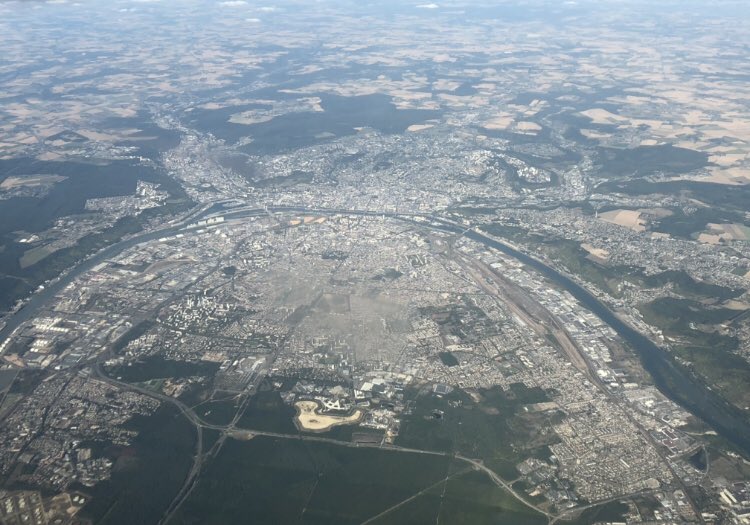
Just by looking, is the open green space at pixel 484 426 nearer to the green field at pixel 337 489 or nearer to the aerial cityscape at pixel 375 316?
the aerial cityscape at pixel 375 316

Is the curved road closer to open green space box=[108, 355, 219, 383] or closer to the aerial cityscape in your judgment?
the aerial cityscape

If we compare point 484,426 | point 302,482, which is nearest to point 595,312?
→ point 484,426

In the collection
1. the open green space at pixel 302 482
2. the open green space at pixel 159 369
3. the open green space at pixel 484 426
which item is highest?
the open green space at pixel 484 426

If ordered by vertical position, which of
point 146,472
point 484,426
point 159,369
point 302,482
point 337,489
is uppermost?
point 484,426

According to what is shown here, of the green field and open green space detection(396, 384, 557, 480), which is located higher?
open green space detection(396, 384, 557, 480)

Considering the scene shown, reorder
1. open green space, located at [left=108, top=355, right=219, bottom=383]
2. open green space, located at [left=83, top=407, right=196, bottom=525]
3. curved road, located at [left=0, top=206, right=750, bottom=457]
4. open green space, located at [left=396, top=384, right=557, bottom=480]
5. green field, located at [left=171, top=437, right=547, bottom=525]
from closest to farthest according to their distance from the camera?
green field, located at [left=171, top=437, right=547, bottom=525] → open green space, located at [left=83, top=407, right=196, bottom=525] → open green space, located at [left=396, top=384, right=557, bottom=480] → curved road, located at [left=0, top=206, right=750, bottom=457] → open green space, located at [left=108, top=355, right=219, bottom=383]

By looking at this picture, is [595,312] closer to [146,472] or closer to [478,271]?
[478,271]

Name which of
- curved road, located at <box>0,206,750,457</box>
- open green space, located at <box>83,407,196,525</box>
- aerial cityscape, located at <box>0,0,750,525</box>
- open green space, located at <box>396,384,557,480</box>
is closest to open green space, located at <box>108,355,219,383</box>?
aerial cityscape, located at <box>0,0,750,525</box>

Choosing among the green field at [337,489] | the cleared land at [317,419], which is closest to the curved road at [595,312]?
the green field at [337,489]
